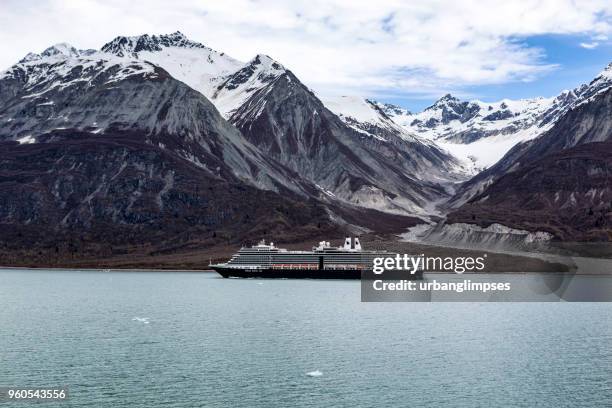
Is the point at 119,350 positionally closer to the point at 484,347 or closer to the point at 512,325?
the point at 484,347

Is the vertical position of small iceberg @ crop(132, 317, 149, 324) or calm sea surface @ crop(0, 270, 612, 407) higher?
small iceberg @ crop(132, 317, 149, 324)

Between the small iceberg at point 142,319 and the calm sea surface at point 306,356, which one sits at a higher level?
the small iceberg at point 142,319

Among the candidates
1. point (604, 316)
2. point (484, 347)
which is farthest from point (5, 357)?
point (604, 316)

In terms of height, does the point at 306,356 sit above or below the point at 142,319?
below

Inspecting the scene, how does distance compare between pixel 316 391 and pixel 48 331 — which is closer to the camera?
pixel 316 391

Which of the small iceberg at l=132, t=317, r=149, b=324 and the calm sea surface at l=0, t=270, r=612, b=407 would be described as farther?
the small iceberg at l=132, t=317, r=149, b=324

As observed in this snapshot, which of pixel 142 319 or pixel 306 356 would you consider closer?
pixel 306 356

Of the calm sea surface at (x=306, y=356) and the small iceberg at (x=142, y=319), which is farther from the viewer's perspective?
the small iceberg at (x=142, y=319)

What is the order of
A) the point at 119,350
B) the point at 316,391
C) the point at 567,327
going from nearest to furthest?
the point at 316,391 < the point at 119,350 < the point at 567,327
